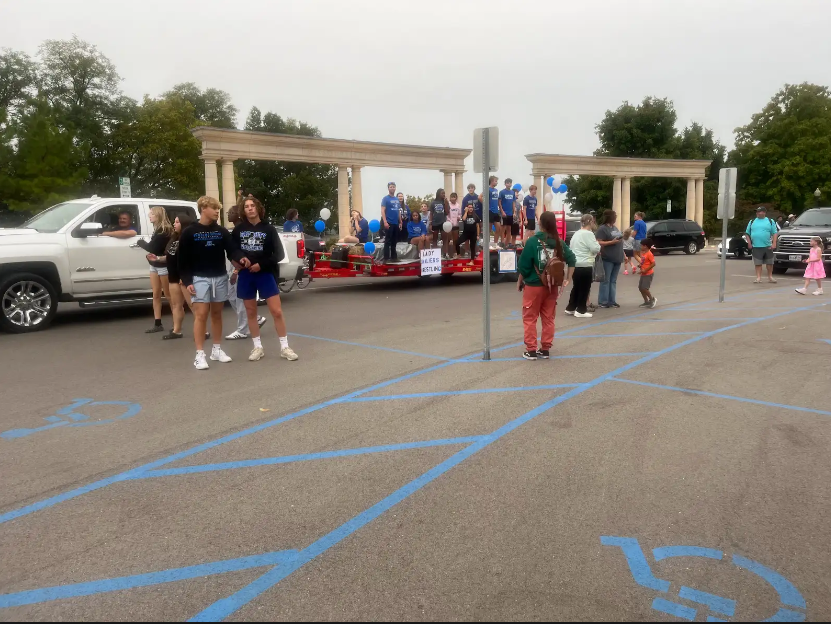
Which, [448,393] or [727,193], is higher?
[727,193]

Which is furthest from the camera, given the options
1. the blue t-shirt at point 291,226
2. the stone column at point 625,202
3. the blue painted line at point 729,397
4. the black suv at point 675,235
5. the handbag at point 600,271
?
the stone column at point 625,202

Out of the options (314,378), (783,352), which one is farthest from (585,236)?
(314,378)

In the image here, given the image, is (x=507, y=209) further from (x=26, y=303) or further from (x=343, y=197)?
(x=343, y=197)

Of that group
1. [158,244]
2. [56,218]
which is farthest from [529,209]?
[56,218]

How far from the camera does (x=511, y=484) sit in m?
4.54

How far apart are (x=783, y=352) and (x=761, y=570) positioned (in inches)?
249

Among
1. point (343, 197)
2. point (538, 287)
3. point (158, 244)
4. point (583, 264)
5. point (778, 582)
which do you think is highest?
point (343, 197)

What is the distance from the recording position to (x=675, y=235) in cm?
3378

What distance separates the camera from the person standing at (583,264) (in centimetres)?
1204

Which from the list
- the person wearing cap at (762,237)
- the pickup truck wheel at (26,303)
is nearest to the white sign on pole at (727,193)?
the person wearing cap at (762,237)

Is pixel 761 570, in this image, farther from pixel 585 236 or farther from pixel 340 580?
pixel 585 236

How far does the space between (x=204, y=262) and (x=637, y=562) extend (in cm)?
600

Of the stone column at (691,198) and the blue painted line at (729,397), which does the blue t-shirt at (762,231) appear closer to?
the blue painted line at (729,397)

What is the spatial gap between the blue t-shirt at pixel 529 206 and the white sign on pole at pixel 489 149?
11368 millimetres
